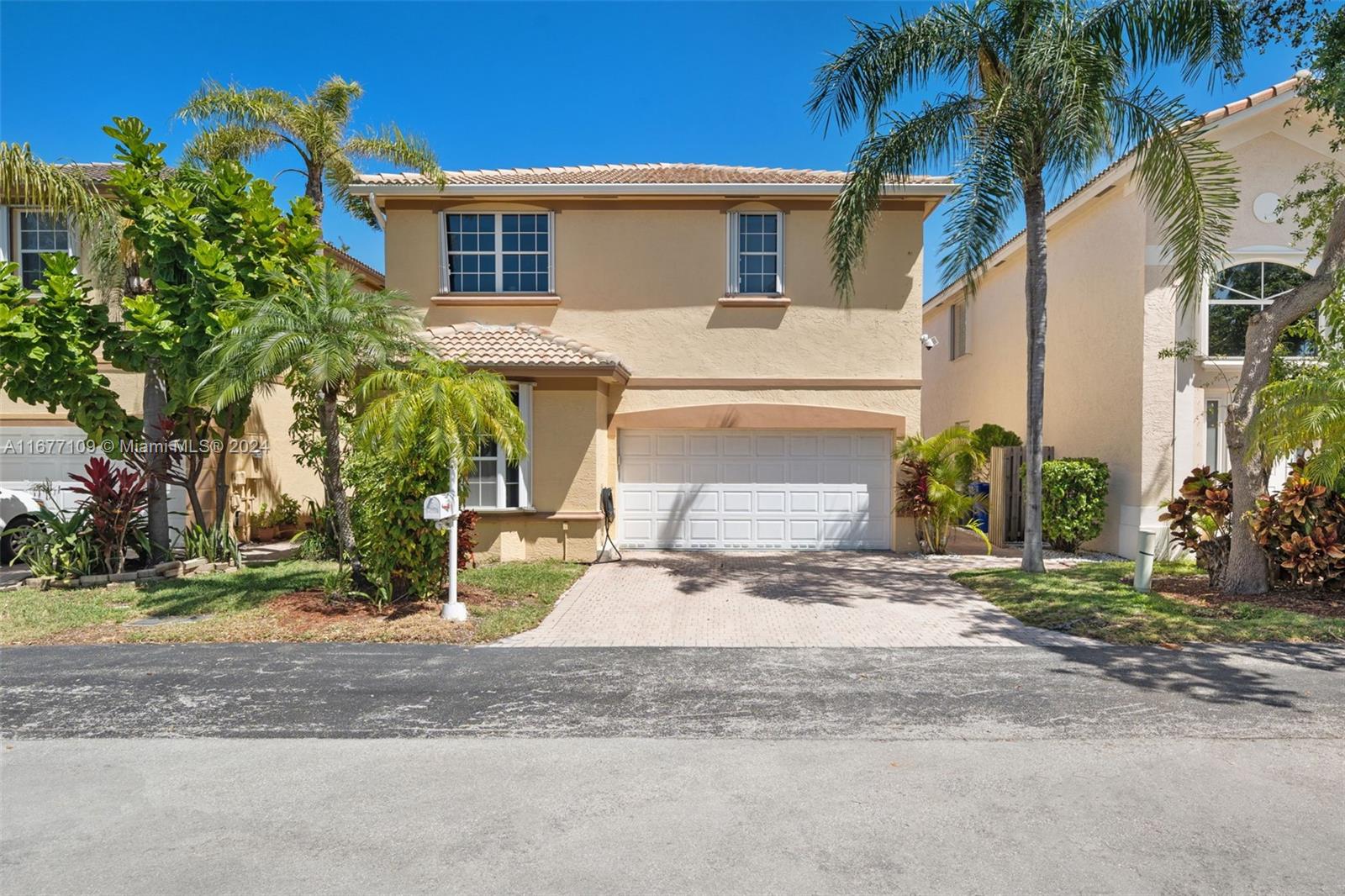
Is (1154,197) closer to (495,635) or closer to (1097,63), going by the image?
(1097,63)

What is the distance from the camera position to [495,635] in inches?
320

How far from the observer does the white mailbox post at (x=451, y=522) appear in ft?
27.5

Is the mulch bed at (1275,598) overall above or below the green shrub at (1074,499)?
below

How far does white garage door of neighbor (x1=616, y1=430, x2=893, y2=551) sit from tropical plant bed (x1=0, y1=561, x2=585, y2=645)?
3.21 m

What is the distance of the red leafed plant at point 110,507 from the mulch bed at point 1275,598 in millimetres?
13962

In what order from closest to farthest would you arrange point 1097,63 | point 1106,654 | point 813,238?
point 1106,654, point 1097,63, point 813,238

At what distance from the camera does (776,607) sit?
9.58m

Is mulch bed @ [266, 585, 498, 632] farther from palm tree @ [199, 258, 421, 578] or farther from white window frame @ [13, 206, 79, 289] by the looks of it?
white window frame @ [13, 206, 79, 289]

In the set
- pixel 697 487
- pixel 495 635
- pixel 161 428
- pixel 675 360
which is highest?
pixel 675 360

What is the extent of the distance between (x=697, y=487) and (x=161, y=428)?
846 cm

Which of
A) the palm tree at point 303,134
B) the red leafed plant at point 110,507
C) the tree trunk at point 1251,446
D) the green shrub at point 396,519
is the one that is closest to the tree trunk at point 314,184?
the palm tree at point 303,134

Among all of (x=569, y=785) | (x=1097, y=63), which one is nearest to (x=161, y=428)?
(x=569, y=785)

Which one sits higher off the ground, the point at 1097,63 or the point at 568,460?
the point at 1097,63

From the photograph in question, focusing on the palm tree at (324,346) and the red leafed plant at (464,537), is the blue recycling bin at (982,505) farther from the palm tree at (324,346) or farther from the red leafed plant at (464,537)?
the palm tree at (324,346)
